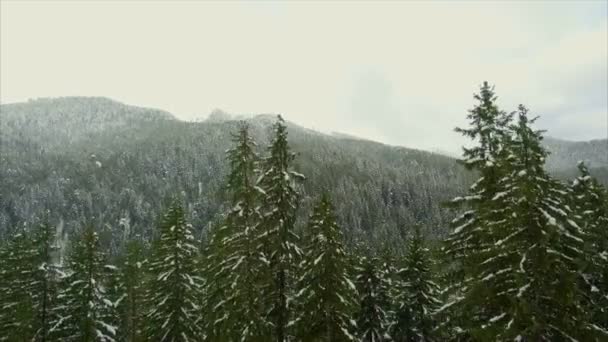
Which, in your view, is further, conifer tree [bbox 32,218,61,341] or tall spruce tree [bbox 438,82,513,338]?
conifer tree [bbox 32,218,61,341]

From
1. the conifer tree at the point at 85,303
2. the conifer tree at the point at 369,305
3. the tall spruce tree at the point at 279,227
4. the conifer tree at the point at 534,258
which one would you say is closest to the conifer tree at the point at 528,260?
the conifer tree at the point at 534,258

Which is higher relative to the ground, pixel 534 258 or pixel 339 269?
pixel 534 258

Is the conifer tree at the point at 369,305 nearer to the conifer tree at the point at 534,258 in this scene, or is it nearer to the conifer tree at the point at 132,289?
the conifer tree at the point at 132,289

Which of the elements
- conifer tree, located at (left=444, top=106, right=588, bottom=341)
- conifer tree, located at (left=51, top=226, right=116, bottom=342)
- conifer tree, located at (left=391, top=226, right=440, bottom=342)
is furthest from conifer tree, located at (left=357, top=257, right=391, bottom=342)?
conifer tree, located at (left=444, top=106, right=588, bottom=341)

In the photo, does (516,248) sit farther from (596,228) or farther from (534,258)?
(596,228)

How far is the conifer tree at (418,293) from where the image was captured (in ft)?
126

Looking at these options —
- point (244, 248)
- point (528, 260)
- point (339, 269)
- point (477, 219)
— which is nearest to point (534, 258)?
point (528, 260)

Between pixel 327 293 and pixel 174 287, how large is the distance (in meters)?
10.5

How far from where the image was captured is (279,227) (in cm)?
2220

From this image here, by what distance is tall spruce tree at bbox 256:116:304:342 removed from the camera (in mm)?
22281

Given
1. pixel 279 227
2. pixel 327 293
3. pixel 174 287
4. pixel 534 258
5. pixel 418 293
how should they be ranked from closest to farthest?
pixel 534 258
pixel 279 227
pixel 327 293
pixel 174 287
pixel 418 293

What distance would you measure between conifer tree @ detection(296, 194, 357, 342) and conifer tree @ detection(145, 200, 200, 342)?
829 centimetres

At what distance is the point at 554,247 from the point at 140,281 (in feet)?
113

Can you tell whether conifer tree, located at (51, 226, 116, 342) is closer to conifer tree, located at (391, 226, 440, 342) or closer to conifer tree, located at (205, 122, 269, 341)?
conifer tree, located at (205, 122, 269, 341)
